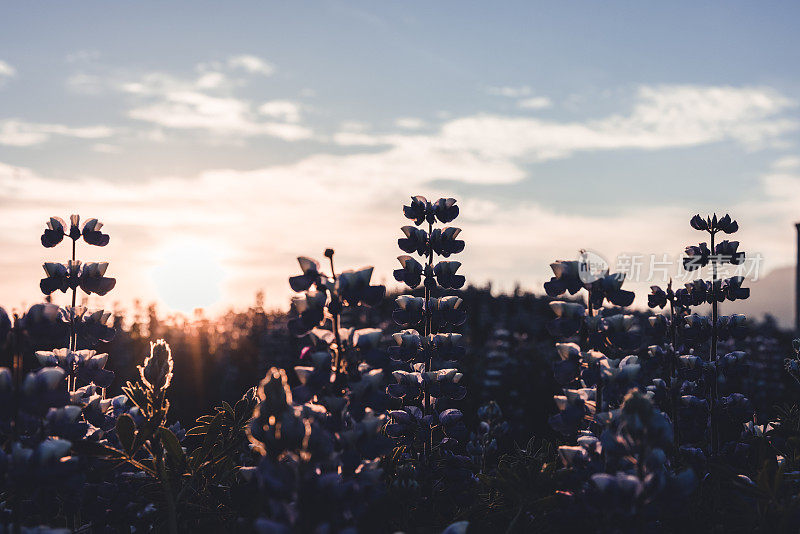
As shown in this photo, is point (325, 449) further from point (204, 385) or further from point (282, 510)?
point (204, 385)

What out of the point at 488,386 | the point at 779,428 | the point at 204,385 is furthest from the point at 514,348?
the point at 779,428

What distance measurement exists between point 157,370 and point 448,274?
195 centimetres

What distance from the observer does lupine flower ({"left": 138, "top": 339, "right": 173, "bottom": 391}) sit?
2.69 meters

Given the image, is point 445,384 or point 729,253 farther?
point 729,253

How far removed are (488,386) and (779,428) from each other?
1235 centimetres

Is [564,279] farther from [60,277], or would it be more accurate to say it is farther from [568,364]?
[60,277]

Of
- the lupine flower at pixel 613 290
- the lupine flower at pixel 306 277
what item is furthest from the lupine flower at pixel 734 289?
the lupine flower at pixel 306 277

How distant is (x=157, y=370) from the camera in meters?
2.71

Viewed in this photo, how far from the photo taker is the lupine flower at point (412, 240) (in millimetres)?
4234

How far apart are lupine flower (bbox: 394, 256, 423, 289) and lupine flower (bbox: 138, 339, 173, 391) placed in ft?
5.22

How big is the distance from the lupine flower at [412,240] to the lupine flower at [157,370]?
1.80 m

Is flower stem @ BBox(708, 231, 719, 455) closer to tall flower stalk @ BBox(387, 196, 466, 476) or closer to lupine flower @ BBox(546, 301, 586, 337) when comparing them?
tall flower stalk @ BBox(387, 196, 466, 476)

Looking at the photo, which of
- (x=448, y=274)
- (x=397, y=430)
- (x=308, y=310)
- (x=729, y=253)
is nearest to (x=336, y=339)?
(x=308, y=310)

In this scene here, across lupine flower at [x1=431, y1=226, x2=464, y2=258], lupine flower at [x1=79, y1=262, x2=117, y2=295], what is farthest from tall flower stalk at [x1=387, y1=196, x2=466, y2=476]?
lupine flower at [x1=79, y1=262, x2=117, y2=295]
